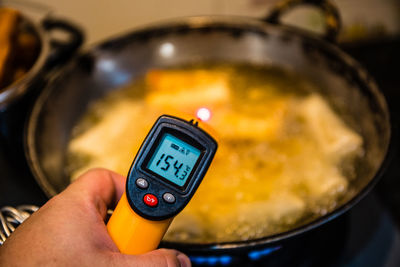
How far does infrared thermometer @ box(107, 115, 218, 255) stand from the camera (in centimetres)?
47

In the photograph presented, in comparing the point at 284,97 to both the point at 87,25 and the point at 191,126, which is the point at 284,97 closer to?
the point at 191,126

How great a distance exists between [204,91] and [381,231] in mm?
514

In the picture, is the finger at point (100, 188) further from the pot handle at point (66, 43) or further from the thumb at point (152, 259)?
the pot handle at point (66, 43)

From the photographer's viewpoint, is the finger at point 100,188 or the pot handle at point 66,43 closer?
the finger at point 100,188

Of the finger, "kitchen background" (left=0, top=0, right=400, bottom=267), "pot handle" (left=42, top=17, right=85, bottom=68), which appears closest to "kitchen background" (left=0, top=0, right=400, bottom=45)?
"kitchen background" (left=0, top=0, right=400, bottom=267)

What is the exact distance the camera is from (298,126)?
931 millimetres

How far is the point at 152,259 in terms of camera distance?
17.3 inches

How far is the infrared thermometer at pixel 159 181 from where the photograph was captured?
469 mm

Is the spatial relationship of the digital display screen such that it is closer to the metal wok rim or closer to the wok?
the metal wok rim

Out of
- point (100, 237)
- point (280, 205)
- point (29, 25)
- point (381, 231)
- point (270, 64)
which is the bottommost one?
point (381, 231)

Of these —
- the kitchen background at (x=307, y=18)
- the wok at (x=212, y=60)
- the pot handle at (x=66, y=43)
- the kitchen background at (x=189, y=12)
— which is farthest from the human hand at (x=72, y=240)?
the kitchen background at (x=189, y=12)

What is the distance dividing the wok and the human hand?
0.24 m

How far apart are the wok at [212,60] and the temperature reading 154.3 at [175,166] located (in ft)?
0.94

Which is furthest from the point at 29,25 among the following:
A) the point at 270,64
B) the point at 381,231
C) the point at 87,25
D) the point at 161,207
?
the point at 381,231
